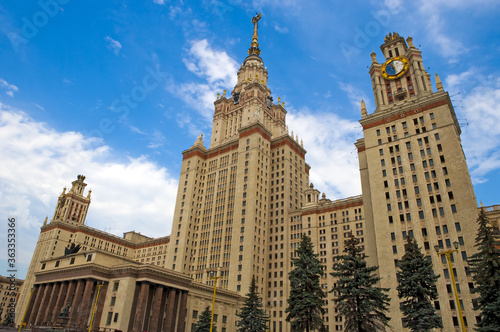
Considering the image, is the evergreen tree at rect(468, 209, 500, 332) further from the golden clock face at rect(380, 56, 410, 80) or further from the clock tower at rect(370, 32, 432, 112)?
the golden clock face at rect(380, 56, 410, 80)

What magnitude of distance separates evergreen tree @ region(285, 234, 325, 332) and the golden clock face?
5269cm

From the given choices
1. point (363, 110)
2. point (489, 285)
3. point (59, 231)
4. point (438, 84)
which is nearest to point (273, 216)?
point (363, 110)

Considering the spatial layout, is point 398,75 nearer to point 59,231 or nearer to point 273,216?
point 273,216

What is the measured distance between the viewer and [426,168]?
215 feet

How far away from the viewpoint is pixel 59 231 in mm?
138625

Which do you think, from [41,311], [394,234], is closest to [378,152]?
[394,234]

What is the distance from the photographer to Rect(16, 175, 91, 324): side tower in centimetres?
13425

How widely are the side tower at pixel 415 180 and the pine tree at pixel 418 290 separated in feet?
55.1

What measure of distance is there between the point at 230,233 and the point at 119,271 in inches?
1592

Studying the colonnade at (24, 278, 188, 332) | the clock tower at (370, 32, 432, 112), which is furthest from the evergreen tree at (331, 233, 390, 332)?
the clock tower at (370, 32, 432, 112)

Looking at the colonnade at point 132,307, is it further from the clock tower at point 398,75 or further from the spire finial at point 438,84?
the spire finial at point 438,84

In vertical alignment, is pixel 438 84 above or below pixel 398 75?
below

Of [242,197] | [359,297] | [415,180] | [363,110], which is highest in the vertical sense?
[363,110]

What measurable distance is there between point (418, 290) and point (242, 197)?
69.0 m
